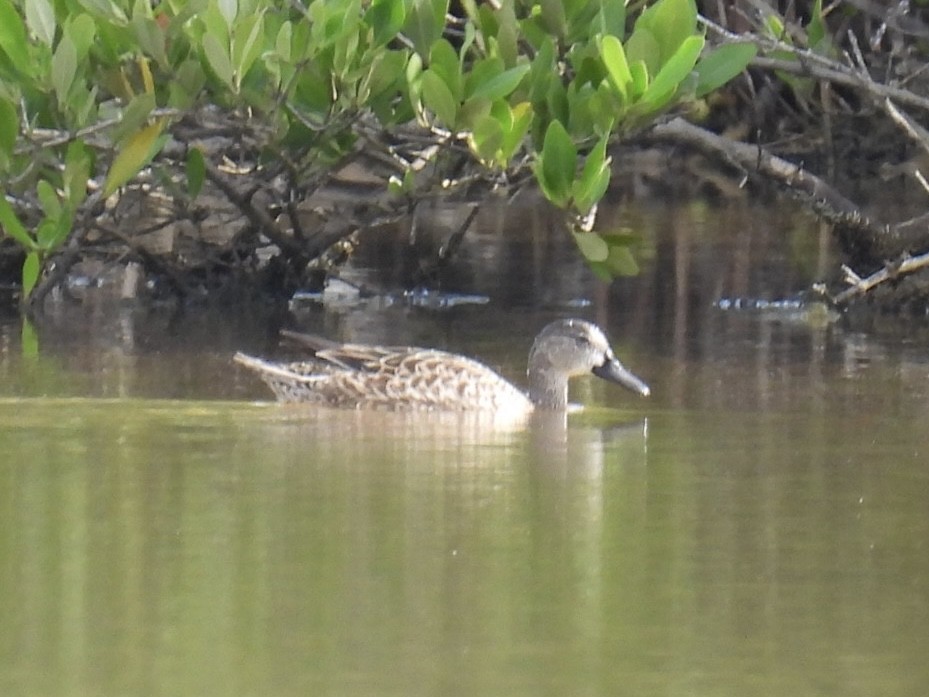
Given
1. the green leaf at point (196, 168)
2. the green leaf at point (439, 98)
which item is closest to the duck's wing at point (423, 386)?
the green leaf at point (439, 98)

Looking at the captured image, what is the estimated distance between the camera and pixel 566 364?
859cm

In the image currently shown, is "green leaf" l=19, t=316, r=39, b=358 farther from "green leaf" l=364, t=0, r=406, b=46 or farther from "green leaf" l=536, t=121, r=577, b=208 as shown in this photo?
"green leaf" l=536, t=121, r=577, b=208

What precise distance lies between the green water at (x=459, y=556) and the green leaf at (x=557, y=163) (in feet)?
3.14

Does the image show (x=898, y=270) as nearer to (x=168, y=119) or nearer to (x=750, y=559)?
(x=168, y=119)

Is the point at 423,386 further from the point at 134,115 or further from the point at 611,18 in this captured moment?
the point at 611,18

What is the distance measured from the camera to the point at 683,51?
26.7ft

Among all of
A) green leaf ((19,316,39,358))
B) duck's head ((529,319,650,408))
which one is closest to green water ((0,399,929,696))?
duck's head ((529,319,650,408))

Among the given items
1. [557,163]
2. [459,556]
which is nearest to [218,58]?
[557,163]

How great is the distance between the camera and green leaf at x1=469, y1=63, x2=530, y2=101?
815cm

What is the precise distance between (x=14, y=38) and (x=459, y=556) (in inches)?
122

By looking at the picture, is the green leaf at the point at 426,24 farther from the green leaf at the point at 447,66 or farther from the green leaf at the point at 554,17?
the green leaf at the point at 554,17

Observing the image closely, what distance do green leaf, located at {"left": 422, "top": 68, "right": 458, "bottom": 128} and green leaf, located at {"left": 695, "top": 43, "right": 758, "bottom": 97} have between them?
0.93 metres

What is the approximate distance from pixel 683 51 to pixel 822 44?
2421 mm

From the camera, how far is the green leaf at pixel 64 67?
26.0 feet
